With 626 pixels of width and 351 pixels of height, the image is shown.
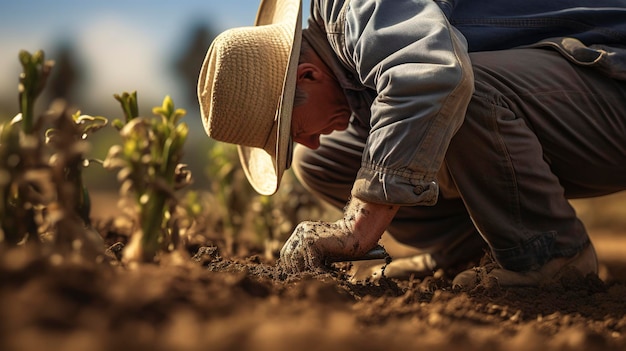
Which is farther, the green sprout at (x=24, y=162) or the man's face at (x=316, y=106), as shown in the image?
the man's face at (x=316, y=106)

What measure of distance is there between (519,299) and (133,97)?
43.3 inches

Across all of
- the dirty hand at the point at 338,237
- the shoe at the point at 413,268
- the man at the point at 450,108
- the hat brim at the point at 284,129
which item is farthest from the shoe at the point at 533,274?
the hat brim at the point at 284,129

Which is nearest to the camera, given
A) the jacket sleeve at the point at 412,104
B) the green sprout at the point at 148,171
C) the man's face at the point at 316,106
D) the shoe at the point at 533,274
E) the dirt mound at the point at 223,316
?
→ the dirt mound at the point at 223,316

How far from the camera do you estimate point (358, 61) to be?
1874mm

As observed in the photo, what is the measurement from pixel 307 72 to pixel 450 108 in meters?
0.62

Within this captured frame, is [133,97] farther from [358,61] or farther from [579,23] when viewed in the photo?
[579,23]

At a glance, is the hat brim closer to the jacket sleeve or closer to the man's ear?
the man's ear

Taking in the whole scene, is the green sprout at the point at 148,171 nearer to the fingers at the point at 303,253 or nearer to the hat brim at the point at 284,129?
the fingers at the point at 303,253

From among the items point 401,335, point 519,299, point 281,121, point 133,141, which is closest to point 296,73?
point 281,121

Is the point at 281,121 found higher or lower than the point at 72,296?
lower

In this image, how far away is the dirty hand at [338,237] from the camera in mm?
1751

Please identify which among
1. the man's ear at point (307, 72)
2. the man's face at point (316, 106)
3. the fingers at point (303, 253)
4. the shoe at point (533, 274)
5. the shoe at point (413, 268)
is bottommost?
the shoe at point (413, 268)

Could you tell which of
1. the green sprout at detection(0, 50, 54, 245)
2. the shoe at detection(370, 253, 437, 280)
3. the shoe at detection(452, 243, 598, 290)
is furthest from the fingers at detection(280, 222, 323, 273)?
the shoe at detection(370, 253, 437, 280)

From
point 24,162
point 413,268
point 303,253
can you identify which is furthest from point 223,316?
point 413,268
